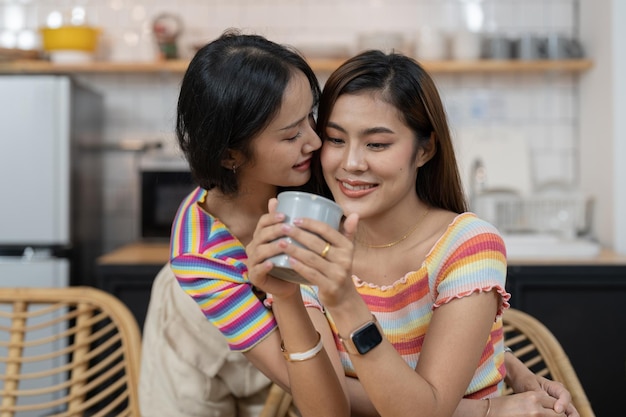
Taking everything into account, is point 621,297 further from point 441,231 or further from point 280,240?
point 280,240

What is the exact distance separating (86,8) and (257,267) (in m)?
3.18

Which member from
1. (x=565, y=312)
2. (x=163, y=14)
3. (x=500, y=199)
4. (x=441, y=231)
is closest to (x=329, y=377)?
(x=441, y=231)

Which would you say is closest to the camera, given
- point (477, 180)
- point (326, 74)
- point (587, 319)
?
point (587, 319)

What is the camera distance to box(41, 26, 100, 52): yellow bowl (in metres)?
3.84

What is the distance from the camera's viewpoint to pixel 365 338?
47.4 inches

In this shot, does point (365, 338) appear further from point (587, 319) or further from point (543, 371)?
point (587, 319)

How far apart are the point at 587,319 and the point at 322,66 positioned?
1.50 metres

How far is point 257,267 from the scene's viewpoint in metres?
1.15

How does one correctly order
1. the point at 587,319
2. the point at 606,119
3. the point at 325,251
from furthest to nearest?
the point at 606,119 → the point at 587,319 → the point at 325,251

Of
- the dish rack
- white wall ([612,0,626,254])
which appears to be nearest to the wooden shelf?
white wall ([612,0,626,254])

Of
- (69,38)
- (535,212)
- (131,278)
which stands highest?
(69,38)

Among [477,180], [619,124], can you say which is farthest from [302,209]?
[619,124]

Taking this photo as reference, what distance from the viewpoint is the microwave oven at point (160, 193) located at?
3654mm

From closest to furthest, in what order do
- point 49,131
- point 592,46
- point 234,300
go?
point 234,300 < point 49,131 < point 592,46
